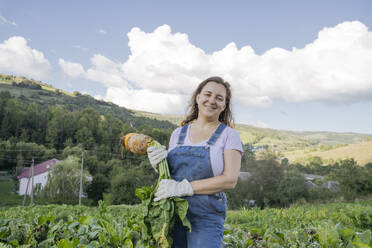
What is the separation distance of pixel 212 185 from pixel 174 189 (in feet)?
0.90

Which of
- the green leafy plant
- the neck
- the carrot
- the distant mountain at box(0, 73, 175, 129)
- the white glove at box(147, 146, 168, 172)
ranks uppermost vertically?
the distant mountain at box(0, 73, 175, 129)

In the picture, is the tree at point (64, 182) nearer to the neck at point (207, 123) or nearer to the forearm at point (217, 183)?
the neck at point (207, 123)

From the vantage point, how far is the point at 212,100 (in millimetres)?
2383

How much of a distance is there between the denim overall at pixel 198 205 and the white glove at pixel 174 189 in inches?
4.2

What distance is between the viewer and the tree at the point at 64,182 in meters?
50.5

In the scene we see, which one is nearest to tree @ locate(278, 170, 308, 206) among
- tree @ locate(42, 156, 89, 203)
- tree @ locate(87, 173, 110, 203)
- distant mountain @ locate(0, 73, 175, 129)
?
tree @ locate(42, 156, 89, 203)

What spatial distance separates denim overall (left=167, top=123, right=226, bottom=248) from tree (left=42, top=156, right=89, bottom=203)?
52897 millimetres

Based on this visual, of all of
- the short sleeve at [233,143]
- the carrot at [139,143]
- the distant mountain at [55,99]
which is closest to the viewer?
the short sleeve at [233,143]

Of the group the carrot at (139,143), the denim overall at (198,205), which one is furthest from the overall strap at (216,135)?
the carrot at (139,143)

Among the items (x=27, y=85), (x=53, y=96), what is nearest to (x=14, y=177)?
(x=53, y=96)

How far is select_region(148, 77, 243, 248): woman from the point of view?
2.07 meters

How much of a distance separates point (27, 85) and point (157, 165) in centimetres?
15234

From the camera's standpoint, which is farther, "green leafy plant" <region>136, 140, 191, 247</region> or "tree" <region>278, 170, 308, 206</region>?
"tree" <region>278, 170, 308, 206</region>

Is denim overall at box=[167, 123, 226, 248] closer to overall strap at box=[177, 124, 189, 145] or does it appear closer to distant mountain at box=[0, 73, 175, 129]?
overall strap at box=[177, 124, 189, 145]
